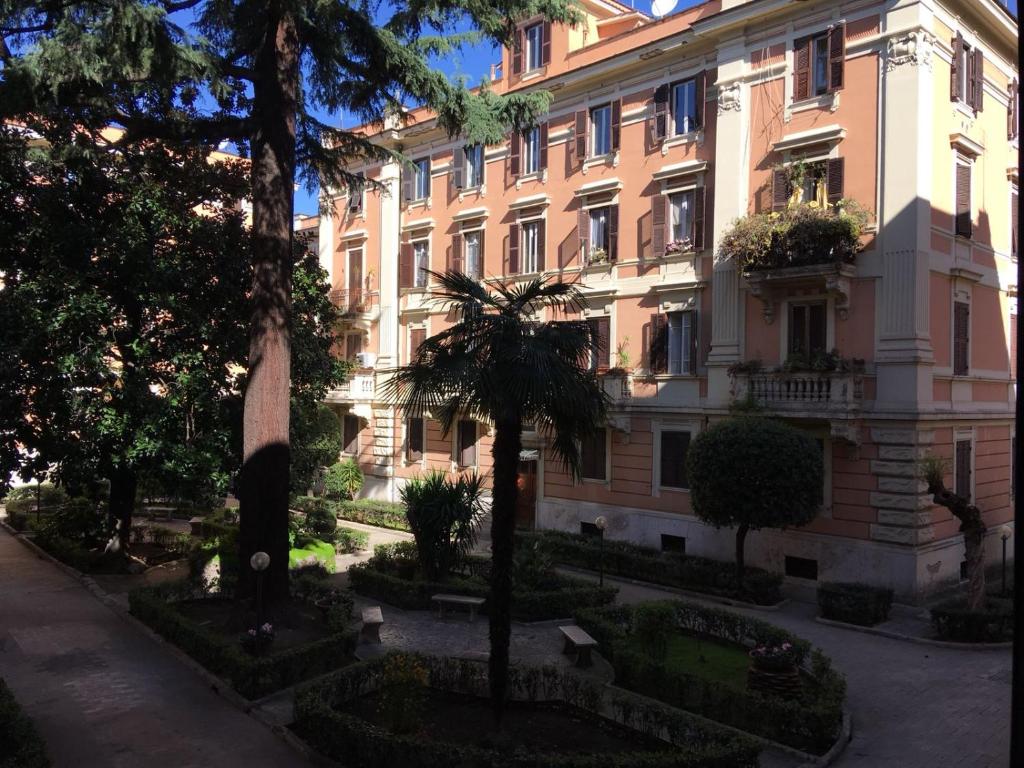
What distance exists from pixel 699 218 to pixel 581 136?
5330mm

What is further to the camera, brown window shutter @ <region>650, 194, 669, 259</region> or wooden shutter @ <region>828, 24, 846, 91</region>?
brown window shutter @ <region>650, 194, 669, 259</region>

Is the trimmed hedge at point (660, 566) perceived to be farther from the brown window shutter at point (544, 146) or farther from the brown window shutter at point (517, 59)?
the brown window shutter at point (517, 59)

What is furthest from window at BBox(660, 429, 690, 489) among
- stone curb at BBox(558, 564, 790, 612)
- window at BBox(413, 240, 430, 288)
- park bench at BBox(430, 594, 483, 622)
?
window at BBox(413, 240, 430, 288)

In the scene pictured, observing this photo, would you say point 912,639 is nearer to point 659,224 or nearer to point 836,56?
point 659,224

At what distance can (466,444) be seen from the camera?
93.4 ft

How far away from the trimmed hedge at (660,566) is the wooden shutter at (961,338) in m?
6.91

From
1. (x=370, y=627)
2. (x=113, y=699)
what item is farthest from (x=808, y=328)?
(x=113, y=699)

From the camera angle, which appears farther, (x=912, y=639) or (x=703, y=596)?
(x=703, y=596)

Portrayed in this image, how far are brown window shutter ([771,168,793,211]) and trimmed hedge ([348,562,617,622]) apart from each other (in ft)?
33.6

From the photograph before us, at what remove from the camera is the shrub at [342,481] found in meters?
31.0

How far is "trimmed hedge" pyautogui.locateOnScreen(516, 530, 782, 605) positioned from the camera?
59.0ft

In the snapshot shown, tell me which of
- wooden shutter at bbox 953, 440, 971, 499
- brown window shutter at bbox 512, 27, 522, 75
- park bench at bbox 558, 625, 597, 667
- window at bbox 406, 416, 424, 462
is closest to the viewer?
park bench at bbox 558, 625, 597, 667

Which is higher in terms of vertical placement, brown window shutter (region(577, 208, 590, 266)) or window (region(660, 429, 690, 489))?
brown window shutter (region(577, 208, 590, 266))

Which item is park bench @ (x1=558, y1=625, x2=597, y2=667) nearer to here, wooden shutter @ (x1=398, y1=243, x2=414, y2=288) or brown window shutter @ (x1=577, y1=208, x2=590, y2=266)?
brown window shutter @ (x1=577, y1=208, x2=590, y2=266)
